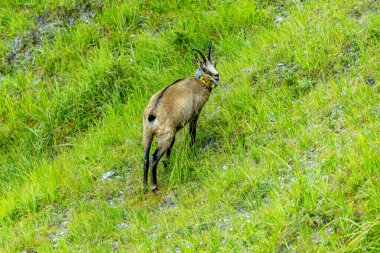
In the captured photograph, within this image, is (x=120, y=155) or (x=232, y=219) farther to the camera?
(x=120, y=155)

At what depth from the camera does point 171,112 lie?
23.4 feet

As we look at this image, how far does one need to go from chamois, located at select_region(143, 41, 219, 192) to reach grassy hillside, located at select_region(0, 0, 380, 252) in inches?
13.4

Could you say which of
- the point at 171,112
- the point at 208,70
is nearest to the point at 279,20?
the point at 208,70

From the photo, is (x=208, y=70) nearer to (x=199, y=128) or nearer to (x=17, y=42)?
(x=199, y=128)

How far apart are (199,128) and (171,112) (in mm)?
1119

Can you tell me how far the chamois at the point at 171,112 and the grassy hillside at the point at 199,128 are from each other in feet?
1.12

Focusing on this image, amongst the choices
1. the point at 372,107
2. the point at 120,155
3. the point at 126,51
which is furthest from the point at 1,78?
the point at 372,107

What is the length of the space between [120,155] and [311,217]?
3649mm

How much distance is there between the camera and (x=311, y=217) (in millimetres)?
5172

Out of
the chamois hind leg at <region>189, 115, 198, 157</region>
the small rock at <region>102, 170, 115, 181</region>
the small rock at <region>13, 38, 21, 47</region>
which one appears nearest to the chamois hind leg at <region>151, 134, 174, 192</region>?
the chamois hind leg at <region>189, 115, 198, 157</region>

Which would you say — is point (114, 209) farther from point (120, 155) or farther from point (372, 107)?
point (372, 107)

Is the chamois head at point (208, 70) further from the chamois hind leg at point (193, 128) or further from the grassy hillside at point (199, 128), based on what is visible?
the chamois hind leg at point (193, 128)

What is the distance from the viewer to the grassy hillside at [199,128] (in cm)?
542

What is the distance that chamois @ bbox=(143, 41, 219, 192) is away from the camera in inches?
277
